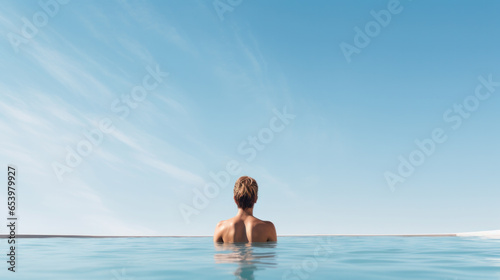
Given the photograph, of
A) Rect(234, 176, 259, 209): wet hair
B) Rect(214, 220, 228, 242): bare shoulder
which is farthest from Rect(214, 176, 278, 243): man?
Rect(214, 220, 228, 242): bare shoulder

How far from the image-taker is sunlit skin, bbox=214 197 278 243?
691 centimetres

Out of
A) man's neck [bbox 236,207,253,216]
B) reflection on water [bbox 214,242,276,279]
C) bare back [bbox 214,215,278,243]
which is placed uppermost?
man's neck [bbox 236,207,253,216]

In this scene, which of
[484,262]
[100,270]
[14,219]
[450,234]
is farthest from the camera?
[450,234]

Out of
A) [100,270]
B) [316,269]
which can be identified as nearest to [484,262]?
[316,269]

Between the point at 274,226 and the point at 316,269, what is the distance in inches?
90.5

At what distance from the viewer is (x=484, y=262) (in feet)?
20.4

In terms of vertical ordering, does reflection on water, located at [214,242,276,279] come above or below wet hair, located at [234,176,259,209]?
below

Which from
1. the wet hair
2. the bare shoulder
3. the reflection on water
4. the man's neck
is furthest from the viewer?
the bare shoulder

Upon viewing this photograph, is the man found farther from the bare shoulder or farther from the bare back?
the bare shoulder

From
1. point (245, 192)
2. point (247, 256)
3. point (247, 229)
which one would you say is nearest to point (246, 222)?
point (247, 229)

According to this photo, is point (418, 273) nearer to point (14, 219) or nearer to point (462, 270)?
point (462, 270)

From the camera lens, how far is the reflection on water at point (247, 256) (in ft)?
14.8

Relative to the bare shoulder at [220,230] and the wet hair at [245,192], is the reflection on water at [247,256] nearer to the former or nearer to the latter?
the bare shoulder at [220,230]

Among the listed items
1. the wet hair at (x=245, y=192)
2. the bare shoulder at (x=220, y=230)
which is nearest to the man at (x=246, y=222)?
the wet hair at (x=245, y=192)
